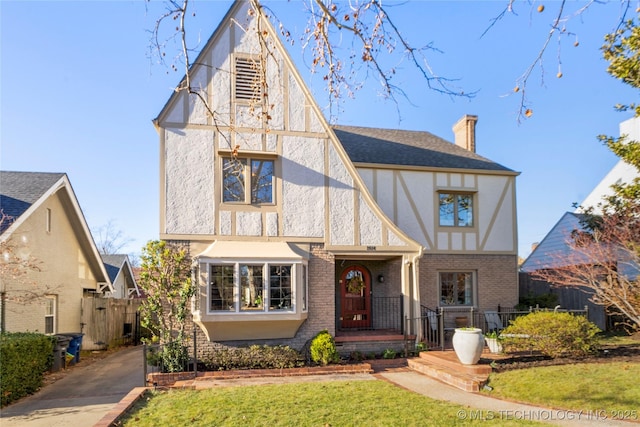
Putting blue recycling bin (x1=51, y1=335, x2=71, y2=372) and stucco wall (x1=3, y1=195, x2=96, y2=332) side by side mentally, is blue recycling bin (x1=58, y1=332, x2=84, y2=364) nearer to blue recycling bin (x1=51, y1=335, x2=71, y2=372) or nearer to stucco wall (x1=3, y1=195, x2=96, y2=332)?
blue recycling bin (x1=51, y1=335, x2=71, y2=372)

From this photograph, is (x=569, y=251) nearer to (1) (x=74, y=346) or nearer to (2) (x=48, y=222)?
(1) (x=74, y=346)

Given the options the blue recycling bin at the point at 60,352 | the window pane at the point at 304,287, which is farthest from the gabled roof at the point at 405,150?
the blue recycling bin at the point at 60,352

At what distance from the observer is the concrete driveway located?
807 centimetres

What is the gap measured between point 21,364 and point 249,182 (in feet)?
21.2

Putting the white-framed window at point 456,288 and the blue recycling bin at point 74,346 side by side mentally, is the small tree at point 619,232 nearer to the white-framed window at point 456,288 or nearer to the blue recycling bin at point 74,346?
the white-framed window at point 456,288

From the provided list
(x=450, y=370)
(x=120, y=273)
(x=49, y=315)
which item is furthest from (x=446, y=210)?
(x=120, y=273)

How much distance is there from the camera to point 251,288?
37.1ft

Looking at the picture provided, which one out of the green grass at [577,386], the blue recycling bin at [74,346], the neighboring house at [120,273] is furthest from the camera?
the neighboring house at [120,273]

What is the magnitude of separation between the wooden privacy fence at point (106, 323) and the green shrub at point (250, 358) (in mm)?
8098

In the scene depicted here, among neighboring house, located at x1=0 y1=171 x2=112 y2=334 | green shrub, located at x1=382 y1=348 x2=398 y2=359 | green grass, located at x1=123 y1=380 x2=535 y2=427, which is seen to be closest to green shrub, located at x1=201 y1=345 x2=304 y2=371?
green grass, located at x1=123 y1=380 x2=535 y2=427

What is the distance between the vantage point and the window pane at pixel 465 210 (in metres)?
16.6

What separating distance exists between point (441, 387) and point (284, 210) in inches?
225

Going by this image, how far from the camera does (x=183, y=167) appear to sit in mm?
11727

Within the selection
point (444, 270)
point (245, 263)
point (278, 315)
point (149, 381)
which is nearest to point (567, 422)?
point (278, 315)
